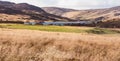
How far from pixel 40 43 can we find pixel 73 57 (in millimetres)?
3570

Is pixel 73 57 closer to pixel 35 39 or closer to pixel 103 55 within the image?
pixel 103 55

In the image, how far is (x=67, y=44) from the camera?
2034cm

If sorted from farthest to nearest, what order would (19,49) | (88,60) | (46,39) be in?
(46,39) → (19,49) → (88,60)

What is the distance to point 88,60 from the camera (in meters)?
18.0

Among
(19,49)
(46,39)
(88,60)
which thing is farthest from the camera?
(46,39)

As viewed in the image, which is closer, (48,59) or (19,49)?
(48,59)

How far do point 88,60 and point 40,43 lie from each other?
4703 millimetres

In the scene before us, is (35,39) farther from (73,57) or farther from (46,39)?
(73,57)

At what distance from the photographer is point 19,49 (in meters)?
20.7

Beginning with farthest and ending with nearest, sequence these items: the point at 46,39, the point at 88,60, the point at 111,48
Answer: the point at 46,39 → the point at 111,48 → the point at 88,60

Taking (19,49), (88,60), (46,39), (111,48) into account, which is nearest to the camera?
(88,60)

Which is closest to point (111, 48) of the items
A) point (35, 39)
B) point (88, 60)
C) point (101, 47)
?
point (101, 47)

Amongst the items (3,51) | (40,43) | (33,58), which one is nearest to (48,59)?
(33,58)

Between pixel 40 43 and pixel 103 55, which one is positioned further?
pixel 40 43
